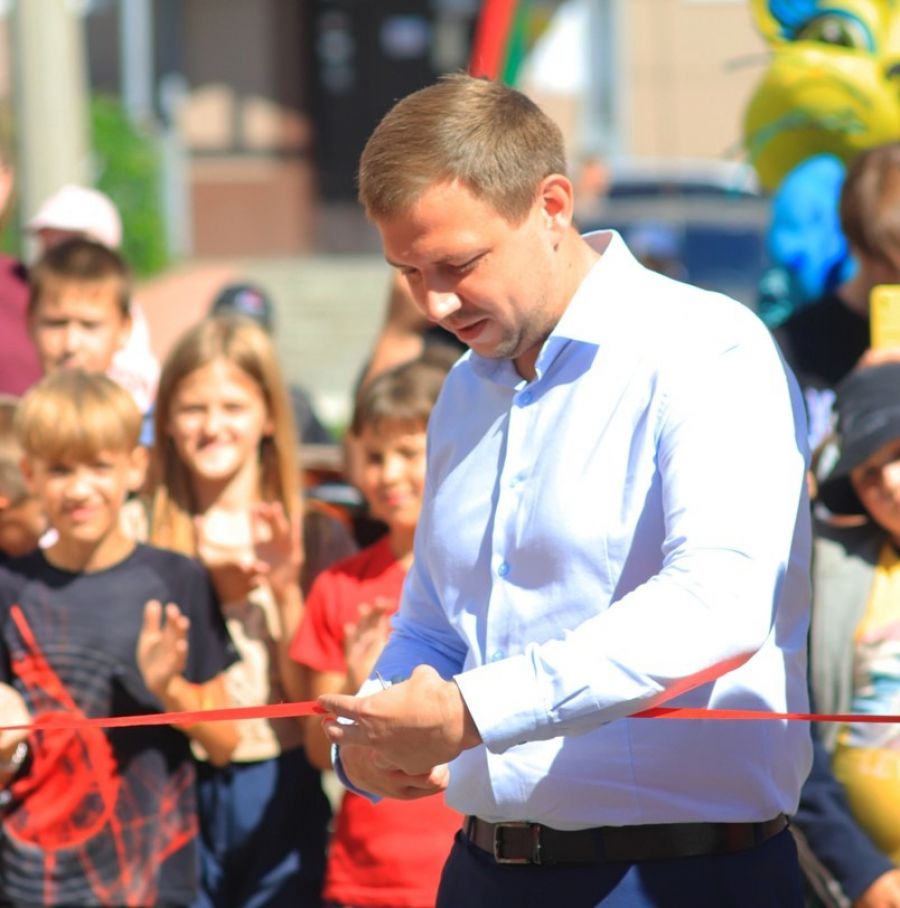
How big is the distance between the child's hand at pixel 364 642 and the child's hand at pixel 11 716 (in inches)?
28.7

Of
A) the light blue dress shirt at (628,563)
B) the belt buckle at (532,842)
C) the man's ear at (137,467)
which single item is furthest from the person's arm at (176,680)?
the belt buckle at (532,842)

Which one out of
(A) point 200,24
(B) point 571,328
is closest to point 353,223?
(A) point 200,24

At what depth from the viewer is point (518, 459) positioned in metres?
2.46

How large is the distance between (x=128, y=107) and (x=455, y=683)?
2122cm

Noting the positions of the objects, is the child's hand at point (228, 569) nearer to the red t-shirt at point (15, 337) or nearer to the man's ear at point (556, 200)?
the red t-shirt at point (15, 337)

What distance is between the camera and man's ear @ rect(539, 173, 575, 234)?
7.79ft

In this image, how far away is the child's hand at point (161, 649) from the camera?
369 centimetres

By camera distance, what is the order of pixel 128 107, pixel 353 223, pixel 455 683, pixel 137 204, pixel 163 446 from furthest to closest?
1. pixel 353 223
2. pixel 128 107
3. pixel 137 204
4. pixel 163 446
5. pixel 455 683

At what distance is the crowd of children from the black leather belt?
47.2 inches

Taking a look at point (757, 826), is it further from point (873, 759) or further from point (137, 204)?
point (137, 204)

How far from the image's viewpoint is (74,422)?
3.98 metres

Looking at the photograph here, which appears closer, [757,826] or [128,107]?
[757,826]

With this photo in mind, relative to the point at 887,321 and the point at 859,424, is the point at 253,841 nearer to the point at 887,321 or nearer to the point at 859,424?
the point at 859,424

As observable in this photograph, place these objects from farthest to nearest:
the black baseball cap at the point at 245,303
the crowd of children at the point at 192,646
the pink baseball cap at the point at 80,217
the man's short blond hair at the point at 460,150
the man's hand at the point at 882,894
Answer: the black baseball cap at the point at 245,303 → the pink baseball cap at the point at 80,217 → the crowd of children at the point at 192,646 → the man's hand at the point at 882,894 → the man's short blond hair at the point at 460,150
